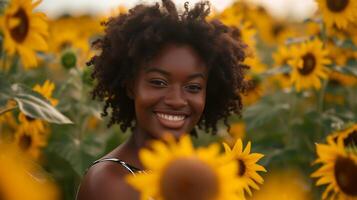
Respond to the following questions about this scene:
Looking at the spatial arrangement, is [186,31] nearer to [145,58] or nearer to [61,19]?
[145,58]

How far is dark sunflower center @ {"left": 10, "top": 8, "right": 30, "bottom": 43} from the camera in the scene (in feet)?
6.77

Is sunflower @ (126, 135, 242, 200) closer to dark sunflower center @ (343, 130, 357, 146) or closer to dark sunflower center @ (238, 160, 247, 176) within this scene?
dark sunflower center @ (238, 160, 247, 176)

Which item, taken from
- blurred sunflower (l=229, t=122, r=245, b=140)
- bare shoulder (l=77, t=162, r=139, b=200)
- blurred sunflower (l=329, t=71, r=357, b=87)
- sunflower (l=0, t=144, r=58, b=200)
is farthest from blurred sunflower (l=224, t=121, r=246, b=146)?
sunflower (l=0, t=144, r=58, b=200)

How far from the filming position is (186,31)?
1692 mm

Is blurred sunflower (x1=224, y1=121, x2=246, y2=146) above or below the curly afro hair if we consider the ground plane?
below

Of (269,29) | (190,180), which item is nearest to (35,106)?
(190,180)

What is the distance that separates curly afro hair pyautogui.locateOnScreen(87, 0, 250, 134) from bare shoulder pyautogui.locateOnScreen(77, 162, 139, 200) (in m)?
0.29

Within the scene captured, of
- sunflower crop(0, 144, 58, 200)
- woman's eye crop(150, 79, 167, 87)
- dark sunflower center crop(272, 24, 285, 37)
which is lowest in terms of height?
sunflower crop(0, 144, 58, 200)

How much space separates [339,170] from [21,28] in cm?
108

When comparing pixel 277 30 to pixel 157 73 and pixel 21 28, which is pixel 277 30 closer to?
pixel 21 28

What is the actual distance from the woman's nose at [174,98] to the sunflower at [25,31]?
0.61 metres

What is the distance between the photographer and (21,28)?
6.90 ft

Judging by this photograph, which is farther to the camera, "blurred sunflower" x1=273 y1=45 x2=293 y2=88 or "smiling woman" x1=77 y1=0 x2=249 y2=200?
"blurred sunflower" x1=273 y1=45 x2=293 y2=88

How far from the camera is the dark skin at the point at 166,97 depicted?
1.63 meters
